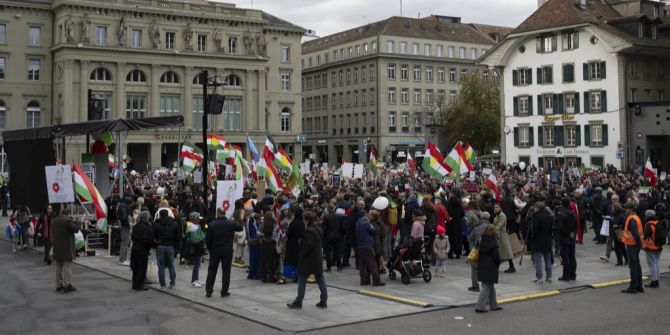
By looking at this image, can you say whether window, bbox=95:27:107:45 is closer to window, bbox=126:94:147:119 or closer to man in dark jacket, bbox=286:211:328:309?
window, bbox=126:94:147:119

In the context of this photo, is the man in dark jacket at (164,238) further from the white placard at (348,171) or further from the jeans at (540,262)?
the white placard at (348,171)

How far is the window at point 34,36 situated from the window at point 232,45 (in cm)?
1890

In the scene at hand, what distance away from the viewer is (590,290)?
15.1 m

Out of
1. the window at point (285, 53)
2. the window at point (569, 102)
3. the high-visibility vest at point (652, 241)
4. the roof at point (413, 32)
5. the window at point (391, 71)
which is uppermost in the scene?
the roof at point (413, 32)

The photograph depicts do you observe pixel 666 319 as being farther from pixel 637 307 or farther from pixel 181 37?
pixel 181 37

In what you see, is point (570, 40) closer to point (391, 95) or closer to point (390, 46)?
point (390, 46)

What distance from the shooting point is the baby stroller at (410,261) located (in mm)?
15664

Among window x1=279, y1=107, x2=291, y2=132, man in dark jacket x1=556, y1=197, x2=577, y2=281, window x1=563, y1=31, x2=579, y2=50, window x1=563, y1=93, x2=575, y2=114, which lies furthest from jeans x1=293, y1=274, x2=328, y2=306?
window x1=279, y1=107, x2=291, y2=132

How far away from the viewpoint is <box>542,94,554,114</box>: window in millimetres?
59719

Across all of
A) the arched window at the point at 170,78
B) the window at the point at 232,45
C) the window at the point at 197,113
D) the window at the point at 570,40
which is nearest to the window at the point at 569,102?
the window at the point at 570,40

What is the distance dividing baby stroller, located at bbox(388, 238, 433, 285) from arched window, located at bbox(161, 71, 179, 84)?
64110mm

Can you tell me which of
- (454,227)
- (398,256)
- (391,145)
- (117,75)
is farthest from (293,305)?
(391,145)

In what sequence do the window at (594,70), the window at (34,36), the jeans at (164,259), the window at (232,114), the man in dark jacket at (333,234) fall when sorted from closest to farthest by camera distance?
the jeans at (164,259) < the man in dark jacket at (333,234) < the window at (594,70) < the window at (34,36) < the window at (232,114)

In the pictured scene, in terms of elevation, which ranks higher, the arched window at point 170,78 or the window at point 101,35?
the window at point 101,35
